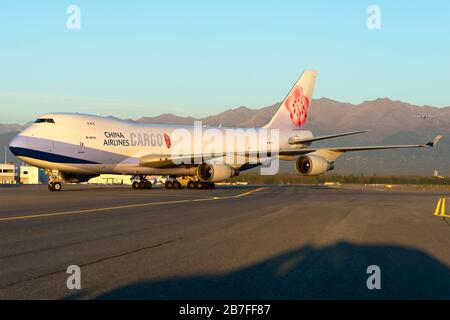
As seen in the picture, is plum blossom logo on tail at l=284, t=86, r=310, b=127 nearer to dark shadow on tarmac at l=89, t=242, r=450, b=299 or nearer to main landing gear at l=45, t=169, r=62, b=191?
main landing gear at l=45, t=169, r=62, b=191

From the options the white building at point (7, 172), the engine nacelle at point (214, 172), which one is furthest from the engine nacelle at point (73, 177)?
the white building at point (7, 172)

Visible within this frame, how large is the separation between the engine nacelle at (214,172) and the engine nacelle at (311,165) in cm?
489

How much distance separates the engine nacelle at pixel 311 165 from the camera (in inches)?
1854

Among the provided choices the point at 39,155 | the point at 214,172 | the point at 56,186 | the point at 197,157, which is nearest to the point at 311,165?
the point at 214,172

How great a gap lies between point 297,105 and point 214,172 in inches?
636

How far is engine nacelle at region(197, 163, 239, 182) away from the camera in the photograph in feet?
149

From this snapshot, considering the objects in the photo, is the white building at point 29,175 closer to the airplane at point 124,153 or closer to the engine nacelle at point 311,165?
the airplane at point 124,153

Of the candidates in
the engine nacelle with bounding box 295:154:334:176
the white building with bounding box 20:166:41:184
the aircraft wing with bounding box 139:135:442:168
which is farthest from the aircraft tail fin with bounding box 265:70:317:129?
the white building with bounding box 20:166:41:184

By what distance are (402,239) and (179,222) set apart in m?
6.50

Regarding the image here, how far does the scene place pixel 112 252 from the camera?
12.0 meters

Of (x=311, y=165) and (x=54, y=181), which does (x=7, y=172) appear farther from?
(x=311, y=165)

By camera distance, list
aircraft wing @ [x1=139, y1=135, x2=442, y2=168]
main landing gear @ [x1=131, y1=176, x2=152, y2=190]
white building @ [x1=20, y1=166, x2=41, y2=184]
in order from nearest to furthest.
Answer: aircraft wing @ [x1=139, y1=135, x2=442, y2=168] → main landing gear @ [x1=131, y1=176, x2=152, y2=190] → white building @ [x1=20, y1=166, x2=41, y2=184]
